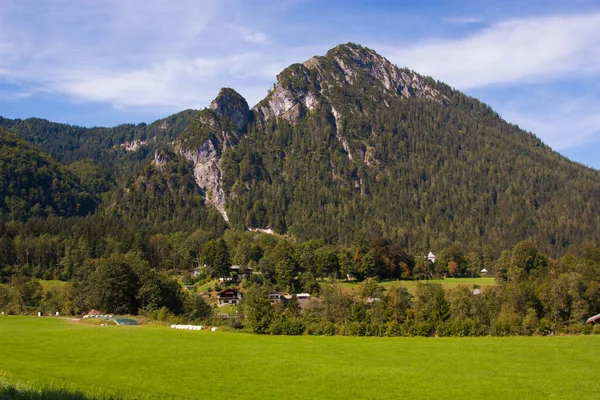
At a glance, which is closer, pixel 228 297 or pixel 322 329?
pixel 322 329

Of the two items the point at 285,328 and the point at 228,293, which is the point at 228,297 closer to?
the point at 228,293

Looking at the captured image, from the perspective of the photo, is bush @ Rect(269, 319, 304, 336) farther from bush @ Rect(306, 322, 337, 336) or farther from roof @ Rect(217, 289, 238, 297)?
roof @ Rect(217, 289, 238, 297)

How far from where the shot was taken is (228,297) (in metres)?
104

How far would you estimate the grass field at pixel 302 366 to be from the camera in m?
26.0

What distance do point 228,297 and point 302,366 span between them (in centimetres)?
7288

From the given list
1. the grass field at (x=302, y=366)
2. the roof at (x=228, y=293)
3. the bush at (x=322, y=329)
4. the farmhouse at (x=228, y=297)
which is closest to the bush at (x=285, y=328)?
the bush at (x=322, y=329)

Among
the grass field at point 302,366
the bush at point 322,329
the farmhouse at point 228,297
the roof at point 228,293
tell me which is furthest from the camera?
the roof at point 228,293

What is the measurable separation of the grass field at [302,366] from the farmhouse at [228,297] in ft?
175

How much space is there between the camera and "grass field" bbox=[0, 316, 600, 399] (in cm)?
2605

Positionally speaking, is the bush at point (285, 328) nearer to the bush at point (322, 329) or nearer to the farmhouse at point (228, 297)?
the bush at point (322, 329)

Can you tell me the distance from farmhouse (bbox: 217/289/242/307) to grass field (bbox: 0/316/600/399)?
53.3 metres

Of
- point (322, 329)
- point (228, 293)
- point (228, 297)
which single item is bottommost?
point (228, 297)

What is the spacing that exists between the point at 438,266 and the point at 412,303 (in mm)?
61567

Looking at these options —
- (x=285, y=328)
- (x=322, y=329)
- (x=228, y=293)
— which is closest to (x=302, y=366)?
(x=322, y=329)
